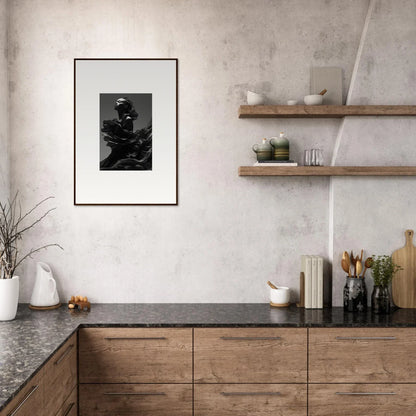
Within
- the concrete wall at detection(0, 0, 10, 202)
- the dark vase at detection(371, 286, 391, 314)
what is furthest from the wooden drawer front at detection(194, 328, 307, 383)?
the concrete wall at detection(0, 0, 10, 202)

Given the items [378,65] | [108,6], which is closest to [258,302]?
[378,65]

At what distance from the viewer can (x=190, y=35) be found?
2916 millimetres

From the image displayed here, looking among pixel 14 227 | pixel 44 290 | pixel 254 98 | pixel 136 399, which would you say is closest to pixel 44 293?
pixel 44 290

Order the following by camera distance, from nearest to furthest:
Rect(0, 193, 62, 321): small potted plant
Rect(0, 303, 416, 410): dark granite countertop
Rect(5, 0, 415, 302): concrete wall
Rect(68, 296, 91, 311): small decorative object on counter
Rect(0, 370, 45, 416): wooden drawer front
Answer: Rect(0, 370, 45, 416): wooden drawer front, Rect(0, 303, 416, 410): dark granite countertop, Rect(0, 193, 62, 321): small potted plant, Rect(68, 296, 91, 311): small decorative object on counter, Rect(5, 0, 415, 302): concrete wall

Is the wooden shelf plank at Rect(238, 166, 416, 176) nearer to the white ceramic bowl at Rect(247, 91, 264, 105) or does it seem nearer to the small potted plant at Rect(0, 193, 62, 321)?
the white ceramic bowl at Rect(247, 91, 264, 105)

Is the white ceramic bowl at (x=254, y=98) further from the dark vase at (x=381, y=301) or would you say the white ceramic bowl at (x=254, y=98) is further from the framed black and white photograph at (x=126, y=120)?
the dark vase at (x=381, y=301)

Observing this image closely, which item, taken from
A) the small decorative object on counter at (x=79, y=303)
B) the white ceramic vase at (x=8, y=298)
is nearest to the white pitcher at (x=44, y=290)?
A: the small decorative object on counter at (x=79, y=303)

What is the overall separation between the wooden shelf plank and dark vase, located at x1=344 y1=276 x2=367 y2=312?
24.8 inches

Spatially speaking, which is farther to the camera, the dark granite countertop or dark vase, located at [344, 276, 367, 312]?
dark vase, located at [344, 276, 367, 312]

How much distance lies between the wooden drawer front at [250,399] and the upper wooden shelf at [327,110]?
1.53 metres

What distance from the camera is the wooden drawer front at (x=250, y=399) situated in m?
2.44

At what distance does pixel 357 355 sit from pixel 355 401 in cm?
24

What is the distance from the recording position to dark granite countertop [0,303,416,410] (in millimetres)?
2079

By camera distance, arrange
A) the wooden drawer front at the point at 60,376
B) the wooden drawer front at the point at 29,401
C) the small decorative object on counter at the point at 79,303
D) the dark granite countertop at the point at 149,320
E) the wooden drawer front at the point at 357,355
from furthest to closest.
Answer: the small decorative object on counter at the point at 79,303 < the wooden drawer front at the point at 357,355 < the dark granite countertop at the point at 149,320 < the wooden drawer front at the point at 60,376 < the wooden drawer front at the point at 29,401
